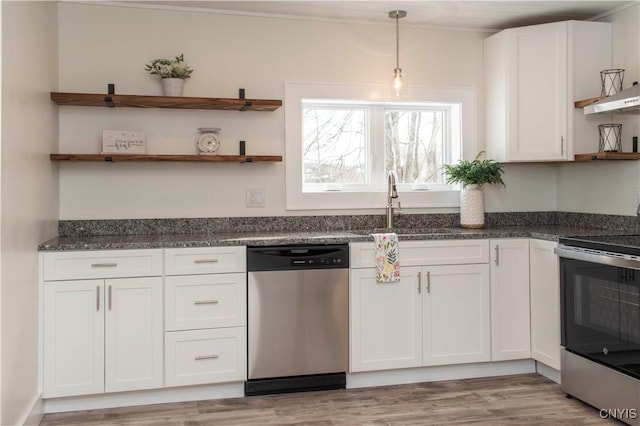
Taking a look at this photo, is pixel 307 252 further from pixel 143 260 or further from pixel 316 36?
pixel 316 36

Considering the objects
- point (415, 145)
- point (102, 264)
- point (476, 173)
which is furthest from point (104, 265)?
point (476, 173)

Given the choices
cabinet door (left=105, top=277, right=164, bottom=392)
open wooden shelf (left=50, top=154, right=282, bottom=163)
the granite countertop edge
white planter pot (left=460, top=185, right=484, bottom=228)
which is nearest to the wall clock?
open wooden shelf (left=50, top=154, right=282, bottom=163)

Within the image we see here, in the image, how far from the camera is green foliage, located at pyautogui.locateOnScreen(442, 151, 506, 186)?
3.80m

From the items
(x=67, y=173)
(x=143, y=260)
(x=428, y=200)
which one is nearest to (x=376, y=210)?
(x=428, y=200)

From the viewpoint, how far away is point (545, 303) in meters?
3.37

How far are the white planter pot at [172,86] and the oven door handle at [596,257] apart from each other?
235 centimetres

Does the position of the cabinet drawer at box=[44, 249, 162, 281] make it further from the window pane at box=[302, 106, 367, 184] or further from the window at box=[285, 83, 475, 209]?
the window pane at box=[302, 106, 367, 184]

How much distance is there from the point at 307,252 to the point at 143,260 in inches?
34.5

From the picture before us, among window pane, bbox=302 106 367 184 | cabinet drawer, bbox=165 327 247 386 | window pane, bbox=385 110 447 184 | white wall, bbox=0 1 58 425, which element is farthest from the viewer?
window pane, bbox=385 110 447 184

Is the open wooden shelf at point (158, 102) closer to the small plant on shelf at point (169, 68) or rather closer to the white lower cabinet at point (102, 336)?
the small plant on shelf at point (169, 68)

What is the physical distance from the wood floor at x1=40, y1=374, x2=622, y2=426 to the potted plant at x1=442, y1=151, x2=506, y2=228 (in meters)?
1.11

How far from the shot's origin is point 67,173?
3.41 m

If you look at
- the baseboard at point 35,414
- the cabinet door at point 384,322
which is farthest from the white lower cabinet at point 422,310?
the baseboard at point 35,414

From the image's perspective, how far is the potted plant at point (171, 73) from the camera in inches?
133
